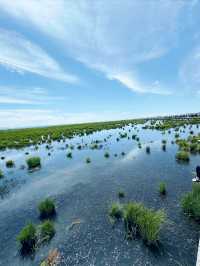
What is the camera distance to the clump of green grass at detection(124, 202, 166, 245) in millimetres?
9758

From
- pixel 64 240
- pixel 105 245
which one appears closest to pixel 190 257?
pixel 105 245

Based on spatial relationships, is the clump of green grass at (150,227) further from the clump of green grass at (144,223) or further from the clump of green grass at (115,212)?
the clump of green grass at (115,212)

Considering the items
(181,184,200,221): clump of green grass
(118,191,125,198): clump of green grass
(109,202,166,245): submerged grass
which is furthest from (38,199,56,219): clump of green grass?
(181,184,200,221): clump of green grass

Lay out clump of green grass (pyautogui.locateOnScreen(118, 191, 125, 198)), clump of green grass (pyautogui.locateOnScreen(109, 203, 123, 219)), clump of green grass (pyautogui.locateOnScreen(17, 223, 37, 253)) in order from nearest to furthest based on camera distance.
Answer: clump of green grass (pyautogui.locateOnScreen(17, 223, 37, 253))
clump of green grass (pyautogui.locateOnScreen(109, 203, 123, 219))
clump of green grass (pyautogui.locateOnScreen(118, 191, 125, 198))

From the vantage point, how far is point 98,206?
14.3 meters

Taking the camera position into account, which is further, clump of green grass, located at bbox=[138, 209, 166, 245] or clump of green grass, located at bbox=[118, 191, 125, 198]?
clump of green grass, located at bbox=[118, 191, 125, 198]

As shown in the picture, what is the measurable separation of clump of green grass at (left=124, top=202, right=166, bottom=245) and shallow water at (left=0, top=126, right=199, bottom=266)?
0.44 meters

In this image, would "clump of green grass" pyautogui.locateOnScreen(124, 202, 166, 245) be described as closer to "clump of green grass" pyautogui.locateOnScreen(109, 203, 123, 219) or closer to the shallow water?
the shallow water

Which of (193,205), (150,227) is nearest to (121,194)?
(193,205)

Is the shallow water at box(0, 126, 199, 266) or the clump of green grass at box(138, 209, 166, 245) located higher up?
the clump of green grass at box(138, 209, 166, 245)

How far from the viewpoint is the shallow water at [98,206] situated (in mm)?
9438

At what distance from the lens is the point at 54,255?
952 centimetres

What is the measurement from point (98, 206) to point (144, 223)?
15.8 feet

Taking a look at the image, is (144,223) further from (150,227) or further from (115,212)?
(115,212)
